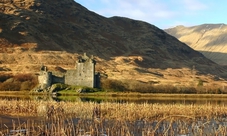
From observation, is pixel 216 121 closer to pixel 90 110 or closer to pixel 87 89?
pixel 90 110

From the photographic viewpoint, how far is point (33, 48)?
187875 millimetres

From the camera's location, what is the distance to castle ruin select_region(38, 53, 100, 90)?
332 feet

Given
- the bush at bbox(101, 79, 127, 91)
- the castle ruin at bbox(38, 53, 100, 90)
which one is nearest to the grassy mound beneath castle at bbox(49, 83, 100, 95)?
the castle ruin at bbox(38, 53, 100, 90)

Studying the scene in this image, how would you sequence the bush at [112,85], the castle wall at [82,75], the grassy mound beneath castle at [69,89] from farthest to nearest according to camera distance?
the bush at [112,85], the castle wall at [82,75], the grassy mound beneath castle at [69,89]

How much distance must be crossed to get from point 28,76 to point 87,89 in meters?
32.3

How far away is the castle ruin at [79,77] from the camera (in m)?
101

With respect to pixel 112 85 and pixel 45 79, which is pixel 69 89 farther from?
pixel 112 85

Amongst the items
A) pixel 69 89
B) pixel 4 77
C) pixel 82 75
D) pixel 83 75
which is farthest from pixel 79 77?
pixel 4 77

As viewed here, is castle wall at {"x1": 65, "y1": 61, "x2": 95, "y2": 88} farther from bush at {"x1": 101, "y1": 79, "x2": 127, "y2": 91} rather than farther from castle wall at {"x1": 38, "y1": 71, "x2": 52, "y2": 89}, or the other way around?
bush at {"x1": 101, "y1": 79, "x2": 127, "y2": 91}

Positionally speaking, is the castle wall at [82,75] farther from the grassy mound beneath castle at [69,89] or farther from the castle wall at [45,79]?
the castle wall at [45,79]

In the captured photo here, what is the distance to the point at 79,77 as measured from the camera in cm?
10238

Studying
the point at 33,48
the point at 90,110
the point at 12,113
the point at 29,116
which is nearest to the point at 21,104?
the point at 12,113

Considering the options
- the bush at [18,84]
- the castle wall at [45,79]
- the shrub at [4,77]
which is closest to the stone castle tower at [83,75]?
the castle wall at [45,79]

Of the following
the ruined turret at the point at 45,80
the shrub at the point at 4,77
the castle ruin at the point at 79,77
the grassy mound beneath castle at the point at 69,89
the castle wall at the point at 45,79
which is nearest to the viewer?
the grassy mound beneath castle at the point at 69,89
